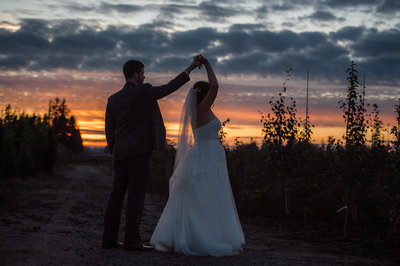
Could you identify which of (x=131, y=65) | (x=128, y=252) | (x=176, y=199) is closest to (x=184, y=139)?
(x=176, y=199)

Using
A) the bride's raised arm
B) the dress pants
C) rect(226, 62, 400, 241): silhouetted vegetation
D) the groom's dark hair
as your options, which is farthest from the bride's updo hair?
rect(226, 62, 400, 241): silhouetted vegetation

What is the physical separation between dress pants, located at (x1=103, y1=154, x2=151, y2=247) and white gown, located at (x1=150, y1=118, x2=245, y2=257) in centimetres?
38

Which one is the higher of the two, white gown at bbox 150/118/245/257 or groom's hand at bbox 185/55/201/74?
groom's hand at bbox 185/55/201/74

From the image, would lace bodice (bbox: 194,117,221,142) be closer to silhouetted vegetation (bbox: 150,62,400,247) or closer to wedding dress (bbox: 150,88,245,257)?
wedding dress (bbox: 150,88,245,257)

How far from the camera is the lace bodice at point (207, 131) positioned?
618 centimetres

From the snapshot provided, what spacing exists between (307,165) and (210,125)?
5821 millimetres

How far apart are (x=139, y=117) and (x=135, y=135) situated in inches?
9.4

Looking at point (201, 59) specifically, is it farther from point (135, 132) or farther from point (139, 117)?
point (135, 132)

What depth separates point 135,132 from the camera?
5.66 metres

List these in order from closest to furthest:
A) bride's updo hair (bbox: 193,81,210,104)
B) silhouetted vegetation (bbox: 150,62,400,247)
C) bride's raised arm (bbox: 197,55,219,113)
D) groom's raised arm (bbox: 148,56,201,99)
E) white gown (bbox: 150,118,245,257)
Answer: groom's raised arm (bbox: 148,56,201,99)
white gown (bbox: 150,118,245,257)
bride's raised arm (bbox: 197,55,219,113)
bride's updo hair (bbox: 193,81,210,104)
silhouetted vegetation (bbox: 150,62,400,247)

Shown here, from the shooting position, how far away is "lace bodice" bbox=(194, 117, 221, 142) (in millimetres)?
6176

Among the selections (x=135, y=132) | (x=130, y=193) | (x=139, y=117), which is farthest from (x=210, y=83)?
(x=130, y=193)

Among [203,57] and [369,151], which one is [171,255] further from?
[369,151]

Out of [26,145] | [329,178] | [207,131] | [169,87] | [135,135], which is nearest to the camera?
[169,87]
